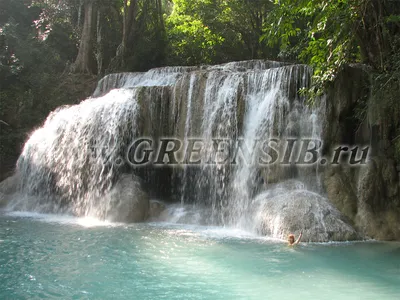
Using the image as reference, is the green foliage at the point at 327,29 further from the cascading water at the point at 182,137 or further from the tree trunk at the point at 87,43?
the tree trunk at the point at 87,43

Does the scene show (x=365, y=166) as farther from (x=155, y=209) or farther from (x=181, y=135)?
(x=155, y=209)

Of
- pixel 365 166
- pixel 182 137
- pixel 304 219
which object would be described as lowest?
pixel 304 219

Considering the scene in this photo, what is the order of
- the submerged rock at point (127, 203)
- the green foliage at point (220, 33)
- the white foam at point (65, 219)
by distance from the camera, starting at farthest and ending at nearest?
the green foliage at point (220, 33)
the submerged rock at point (127, 203)
the white foam at point (65, 219)

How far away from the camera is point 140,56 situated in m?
19.7

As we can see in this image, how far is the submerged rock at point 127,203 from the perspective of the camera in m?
10.6

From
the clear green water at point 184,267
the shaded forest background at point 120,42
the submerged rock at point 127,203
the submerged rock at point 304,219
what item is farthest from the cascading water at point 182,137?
the clear green water at point 184,267

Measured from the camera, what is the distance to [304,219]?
8438 mm

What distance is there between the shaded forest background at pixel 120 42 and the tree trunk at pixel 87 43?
0.05 metres

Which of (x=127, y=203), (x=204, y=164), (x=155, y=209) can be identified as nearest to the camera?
(x=127, y=203)

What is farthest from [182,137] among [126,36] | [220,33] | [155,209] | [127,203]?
[220,33]

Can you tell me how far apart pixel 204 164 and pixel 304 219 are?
3.79 metres

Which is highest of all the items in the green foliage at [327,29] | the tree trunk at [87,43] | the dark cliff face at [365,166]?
the tree trunk at [87,43]

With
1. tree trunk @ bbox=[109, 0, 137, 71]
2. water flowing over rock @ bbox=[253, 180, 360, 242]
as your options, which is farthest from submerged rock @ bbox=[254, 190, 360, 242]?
tree trunk @ bbox=[109, 0, 137, 71]

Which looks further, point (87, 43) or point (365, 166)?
point (87, 43)
